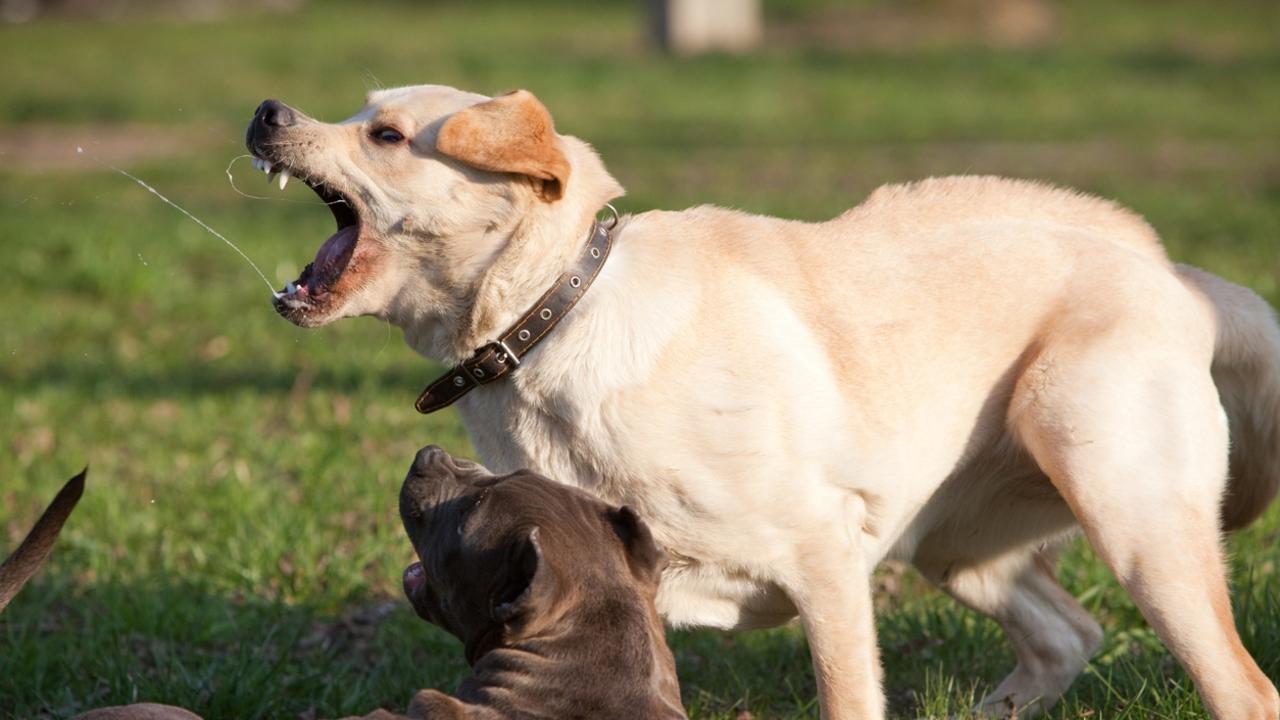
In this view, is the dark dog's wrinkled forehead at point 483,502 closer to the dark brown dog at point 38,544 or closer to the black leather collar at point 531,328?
the black leather collar at point 531,328

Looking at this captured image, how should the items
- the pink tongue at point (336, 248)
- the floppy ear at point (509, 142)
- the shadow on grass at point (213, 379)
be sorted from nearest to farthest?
the floppy ear at point (509, 142), the pink tongue at point (336, 248), the shadow on grass at point (213, 379)

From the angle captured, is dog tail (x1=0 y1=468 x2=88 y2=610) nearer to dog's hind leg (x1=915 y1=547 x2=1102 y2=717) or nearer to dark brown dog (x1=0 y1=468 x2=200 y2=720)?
dark brown dog (x1=0 y1=468 x2=200 y2=720)

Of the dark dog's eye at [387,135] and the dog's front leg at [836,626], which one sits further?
the dark dog's eye at [387,135]

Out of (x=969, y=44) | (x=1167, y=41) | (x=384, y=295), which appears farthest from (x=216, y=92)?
(x=384, y=295)

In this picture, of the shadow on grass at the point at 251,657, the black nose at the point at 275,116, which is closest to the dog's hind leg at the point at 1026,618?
the shadow on grass at the point at 251,657

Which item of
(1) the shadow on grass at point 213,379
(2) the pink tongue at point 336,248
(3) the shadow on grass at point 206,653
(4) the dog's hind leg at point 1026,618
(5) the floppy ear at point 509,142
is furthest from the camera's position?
(1) the shadow on grass at point 213,379

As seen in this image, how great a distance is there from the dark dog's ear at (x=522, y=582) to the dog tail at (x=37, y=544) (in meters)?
1.16

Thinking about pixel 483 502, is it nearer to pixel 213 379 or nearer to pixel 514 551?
pixel 514 551

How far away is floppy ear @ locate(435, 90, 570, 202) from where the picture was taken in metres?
3.88

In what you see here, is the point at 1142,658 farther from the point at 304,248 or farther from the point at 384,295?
the point at 304,248

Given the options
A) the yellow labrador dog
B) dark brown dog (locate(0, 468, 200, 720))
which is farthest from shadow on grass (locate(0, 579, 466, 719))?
the yellow labrador dog

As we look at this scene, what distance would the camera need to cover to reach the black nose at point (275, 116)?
13.7ft

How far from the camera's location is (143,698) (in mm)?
4441

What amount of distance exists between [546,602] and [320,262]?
124 centimetres
